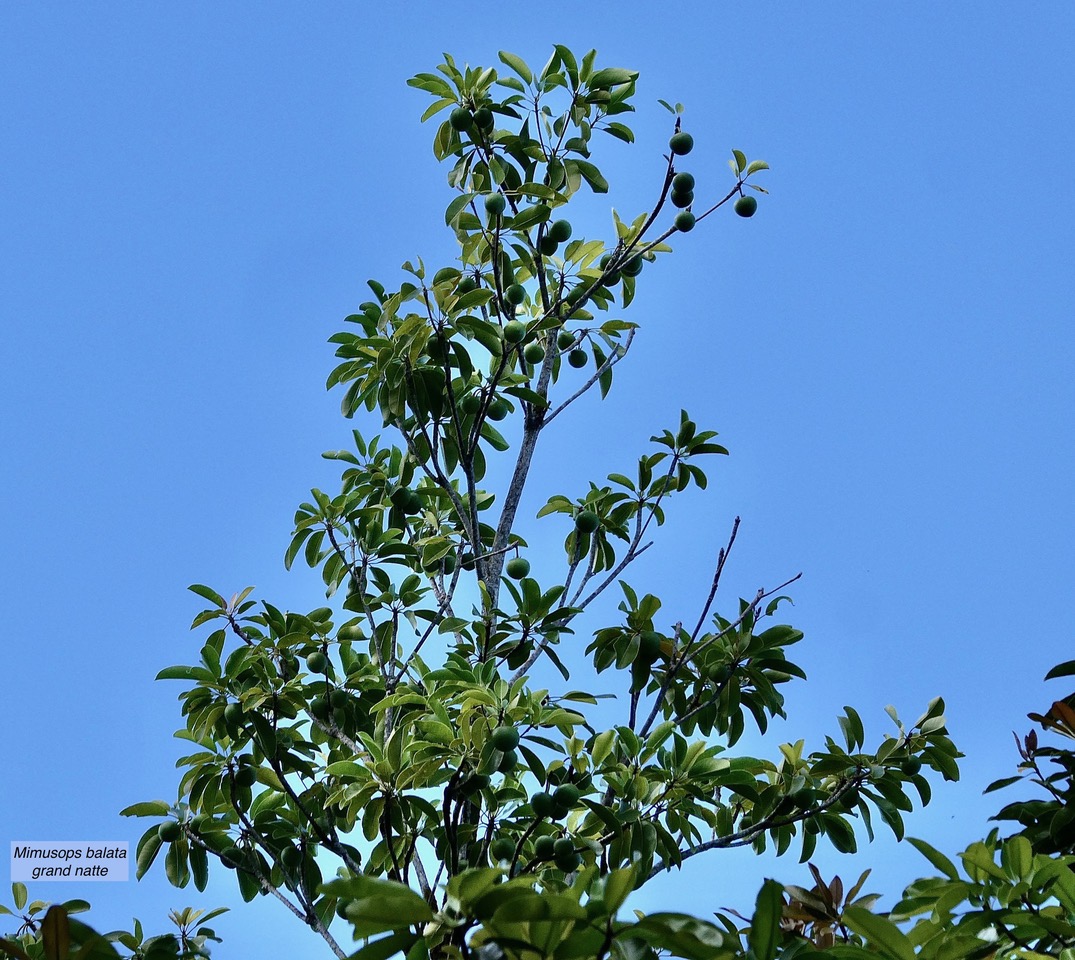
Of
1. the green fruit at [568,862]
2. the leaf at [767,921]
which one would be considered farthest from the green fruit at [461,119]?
the leaf at [767,921]

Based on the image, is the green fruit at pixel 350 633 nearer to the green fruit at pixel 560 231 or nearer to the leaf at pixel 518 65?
the green fruit at pixel 560 231

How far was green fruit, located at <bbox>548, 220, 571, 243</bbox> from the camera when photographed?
4.15 m

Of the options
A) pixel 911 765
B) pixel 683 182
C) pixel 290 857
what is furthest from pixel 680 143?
pixel 290 857

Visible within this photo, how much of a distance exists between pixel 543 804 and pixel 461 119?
2371mm

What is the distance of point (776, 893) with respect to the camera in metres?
1.25

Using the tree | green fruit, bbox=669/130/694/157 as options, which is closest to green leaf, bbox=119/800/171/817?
the tree

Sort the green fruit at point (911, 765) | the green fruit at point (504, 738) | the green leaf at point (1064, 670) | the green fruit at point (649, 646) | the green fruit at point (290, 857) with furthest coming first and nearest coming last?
the green fruit at point (649, 646) < the green fruit at point (290, 857) < the green fruit at point (911, 765) < the green fruit at point (504, 738) < the green leaf at point (1064, 670)

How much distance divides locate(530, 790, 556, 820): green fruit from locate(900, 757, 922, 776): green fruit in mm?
1157

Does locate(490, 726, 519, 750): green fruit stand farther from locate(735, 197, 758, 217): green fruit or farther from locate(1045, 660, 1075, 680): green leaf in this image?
locate(735, 197, 758, 217): green fruit

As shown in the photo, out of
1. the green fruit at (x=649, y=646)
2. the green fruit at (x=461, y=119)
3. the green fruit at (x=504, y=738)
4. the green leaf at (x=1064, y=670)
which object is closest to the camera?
the green leaf at (x=1064, y=670)

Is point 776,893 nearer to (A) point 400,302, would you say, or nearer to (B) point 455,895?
(B) point 455,895

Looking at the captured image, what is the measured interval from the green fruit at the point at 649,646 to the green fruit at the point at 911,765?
84cm

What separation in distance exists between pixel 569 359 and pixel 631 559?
955 mm

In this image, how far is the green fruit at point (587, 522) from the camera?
4.12 meters
